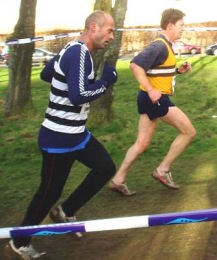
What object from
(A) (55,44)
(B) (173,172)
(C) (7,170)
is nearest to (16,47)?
(C) (7,170)

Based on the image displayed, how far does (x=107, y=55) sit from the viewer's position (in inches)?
324

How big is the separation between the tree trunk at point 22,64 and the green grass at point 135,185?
14.0 inches

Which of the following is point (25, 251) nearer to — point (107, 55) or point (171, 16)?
point (171, 16)

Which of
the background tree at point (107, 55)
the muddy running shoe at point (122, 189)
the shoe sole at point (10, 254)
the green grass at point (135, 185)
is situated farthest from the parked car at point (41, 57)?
the shoe sole at point (10, 254)

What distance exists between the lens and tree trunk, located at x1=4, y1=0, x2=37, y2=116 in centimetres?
957

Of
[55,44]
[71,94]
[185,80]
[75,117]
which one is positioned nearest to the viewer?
[71,94]

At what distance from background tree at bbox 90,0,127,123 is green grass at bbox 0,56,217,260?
223 mm

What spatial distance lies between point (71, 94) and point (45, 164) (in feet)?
2.17

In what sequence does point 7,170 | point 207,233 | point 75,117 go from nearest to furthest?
1. point 75,117
2. point 207,233
3. point 7,170

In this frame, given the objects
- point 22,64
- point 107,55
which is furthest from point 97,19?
point 22,64

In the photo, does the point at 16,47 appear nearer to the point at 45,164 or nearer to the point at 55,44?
the point at 45,164

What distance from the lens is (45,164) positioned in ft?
12.1

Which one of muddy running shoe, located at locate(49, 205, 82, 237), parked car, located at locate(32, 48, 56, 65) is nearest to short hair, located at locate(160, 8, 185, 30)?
muddy running shoe, located at locate(49, 205, 82, 237)

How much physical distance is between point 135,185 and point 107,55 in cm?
340
